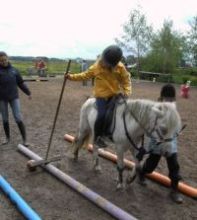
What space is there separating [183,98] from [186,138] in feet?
34.4

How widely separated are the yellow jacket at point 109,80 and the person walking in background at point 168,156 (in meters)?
0.85

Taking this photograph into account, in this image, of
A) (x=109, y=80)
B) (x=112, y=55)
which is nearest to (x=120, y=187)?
(x=109, y=80)

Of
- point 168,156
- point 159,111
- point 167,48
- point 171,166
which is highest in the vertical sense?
point 167,48

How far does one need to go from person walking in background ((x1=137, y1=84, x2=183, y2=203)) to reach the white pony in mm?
167

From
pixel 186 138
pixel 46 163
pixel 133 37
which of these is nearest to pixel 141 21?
pixel 133 37

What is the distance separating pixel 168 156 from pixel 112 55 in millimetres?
1691

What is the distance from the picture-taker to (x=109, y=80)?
5656 mm

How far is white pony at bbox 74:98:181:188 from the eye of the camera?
4.52 metres

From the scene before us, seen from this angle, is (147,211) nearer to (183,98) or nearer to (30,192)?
(30,192)

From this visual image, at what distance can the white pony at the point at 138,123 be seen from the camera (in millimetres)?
4523

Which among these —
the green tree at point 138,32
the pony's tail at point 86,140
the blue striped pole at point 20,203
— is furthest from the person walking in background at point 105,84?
the green tree at point 138,32

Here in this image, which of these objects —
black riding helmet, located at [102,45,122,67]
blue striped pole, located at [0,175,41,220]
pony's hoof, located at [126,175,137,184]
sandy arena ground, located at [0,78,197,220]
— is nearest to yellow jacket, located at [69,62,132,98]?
black riding helmet, located at [102,45,122,67]

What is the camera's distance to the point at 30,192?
5.41 meters

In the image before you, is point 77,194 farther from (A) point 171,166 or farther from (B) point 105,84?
(B) point 105,84
